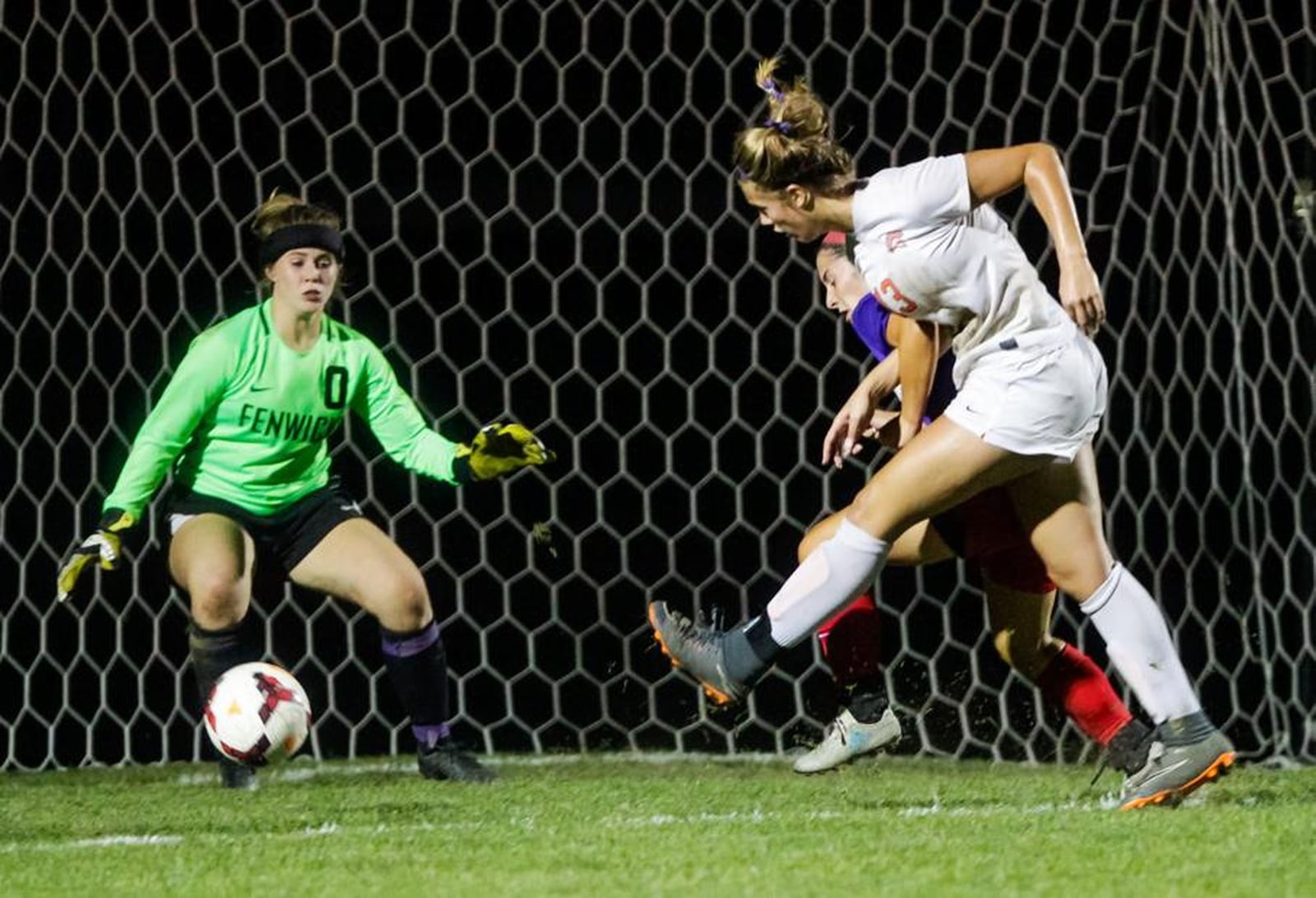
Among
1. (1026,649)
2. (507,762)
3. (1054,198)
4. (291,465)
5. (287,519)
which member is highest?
(1054,198)

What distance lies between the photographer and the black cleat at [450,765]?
15.8 feet

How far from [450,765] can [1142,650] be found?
1712 millimetres

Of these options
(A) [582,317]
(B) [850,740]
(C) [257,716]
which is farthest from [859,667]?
(A) [582,317]

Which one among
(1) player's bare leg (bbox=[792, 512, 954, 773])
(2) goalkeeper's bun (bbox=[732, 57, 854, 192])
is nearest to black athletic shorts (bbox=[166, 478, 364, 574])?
(1) player's bare leg (bbox=[792, 512, 954, 773])

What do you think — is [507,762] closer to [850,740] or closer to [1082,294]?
[850,740]

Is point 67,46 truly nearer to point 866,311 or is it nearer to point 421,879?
point 866,311

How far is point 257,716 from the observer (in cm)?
429

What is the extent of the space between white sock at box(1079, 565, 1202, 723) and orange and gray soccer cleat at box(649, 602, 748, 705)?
656mm

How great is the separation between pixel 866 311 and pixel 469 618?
1.93m

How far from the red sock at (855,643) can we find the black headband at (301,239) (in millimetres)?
1524

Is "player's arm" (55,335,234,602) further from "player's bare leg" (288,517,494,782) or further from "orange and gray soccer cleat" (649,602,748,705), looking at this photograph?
"orange and gray soccer cleat" (649,602,748,705)

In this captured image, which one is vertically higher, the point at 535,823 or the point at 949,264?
the point at 949,264

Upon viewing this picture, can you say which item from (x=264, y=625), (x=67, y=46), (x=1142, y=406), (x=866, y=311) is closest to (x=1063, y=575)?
(x=866, y=311)

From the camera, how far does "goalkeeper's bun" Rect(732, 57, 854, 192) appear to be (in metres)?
3.68
